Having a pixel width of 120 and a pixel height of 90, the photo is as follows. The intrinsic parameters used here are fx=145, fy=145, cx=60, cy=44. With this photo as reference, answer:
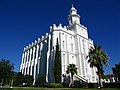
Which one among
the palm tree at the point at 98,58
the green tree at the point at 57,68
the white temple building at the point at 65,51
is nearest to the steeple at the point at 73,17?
the white temple building at the point at 65,51

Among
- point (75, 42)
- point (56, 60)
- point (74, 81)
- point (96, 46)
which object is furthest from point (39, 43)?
point (96, 46)

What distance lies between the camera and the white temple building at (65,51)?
64812 millimetres

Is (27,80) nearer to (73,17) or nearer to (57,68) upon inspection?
(57,68)

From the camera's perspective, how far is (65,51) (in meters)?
66.6

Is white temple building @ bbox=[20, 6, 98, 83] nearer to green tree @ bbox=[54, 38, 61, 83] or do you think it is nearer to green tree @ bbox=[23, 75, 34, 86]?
green tree @ bbox=[23, 75, 34, 86]

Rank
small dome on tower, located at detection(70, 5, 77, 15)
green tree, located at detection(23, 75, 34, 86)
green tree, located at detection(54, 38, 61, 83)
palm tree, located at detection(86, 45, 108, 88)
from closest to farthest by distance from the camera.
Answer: palm tree, located at detection(86, 45, 108, 88) → green tree, located at detection(54, 38, 61, 83) → green tree, located at detection(23, 75, 34, 86) → small dome on tower, located at detection(70, 5, 77, 15)

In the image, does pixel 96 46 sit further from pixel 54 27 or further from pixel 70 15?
pixel 70 15

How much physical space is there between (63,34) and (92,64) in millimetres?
32850

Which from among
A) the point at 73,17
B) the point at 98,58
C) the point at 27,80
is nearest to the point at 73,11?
the point at 73,17

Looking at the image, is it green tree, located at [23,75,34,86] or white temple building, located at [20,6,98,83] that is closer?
white temple building, located at [20,6,98,83]

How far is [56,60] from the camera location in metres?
57.9

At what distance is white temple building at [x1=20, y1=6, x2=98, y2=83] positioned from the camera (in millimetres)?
64812

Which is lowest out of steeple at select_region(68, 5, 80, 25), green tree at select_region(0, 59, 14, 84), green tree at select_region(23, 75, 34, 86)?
green tree at select_region(23, 75, 34, 86)

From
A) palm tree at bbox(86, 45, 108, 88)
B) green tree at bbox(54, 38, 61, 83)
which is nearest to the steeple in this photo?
green tree at bbox(54, 38, 61, 83)
